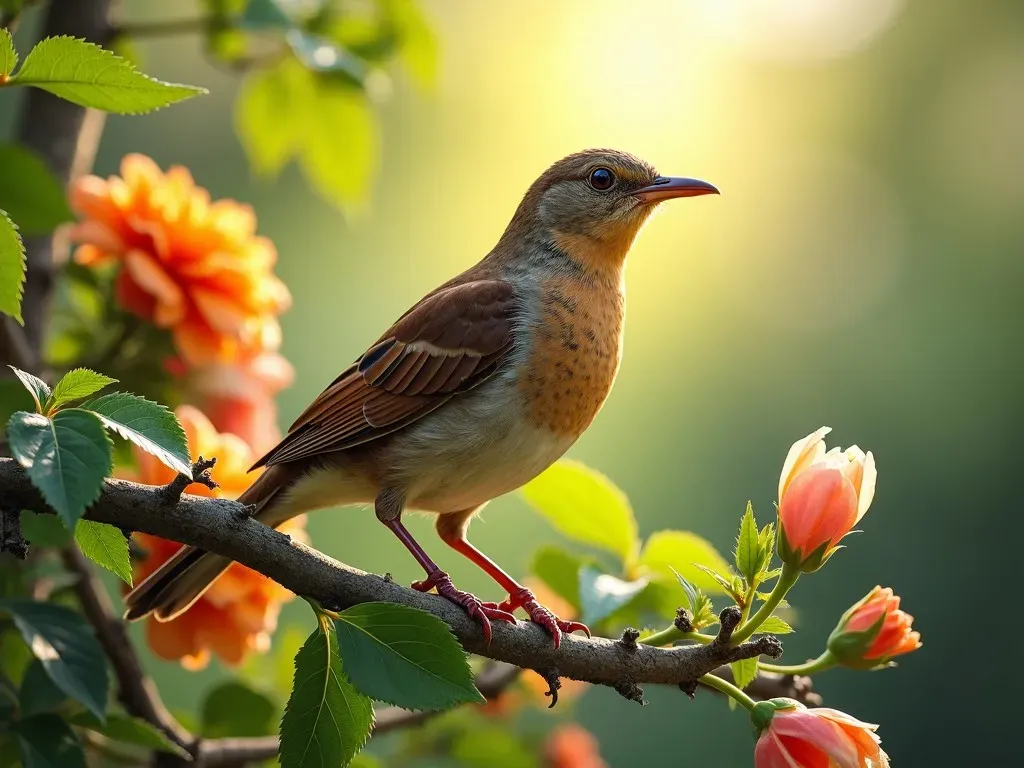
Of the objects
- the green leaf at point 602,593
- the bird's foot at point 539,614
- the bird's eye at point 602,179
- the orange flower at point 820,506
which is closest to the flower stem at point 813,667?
the orange flower at point 820,506

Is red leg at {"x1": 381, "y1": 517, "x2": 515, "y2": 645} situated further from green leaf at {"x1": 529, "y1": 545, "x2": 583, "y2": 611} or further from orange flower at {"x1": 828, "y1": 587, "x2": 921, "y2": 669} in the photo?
orange flower at {"x1": 828, "y1": 587, "x2": 921, "y2": 669}

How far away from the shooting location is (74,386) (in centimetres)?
160

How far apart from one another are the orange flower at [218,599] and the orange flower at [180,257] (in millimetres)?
262

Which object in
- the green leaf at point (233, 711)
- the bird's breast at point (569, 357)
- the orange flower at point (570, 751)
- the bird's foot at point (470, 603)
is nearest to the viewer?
the bird's foot at point (470, 603)

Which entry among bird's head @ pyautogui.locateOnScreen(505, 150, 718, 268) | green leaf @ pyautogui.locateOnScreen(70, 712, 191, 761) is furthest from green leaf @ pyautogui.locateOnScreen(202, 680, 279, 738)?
bird's head @ pyautogui.locateOnScreen(505, 150, 718, 268)

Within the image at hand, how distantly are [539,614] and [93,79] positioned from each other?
1.30 metres

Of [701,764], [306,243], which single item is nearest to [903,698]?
[701,764]

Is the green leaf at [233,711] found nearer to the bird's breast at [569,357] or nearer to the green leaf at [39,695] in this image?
the green leaf at [39,695]

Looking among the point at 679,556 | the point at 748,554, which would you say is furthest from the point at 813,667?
the point at 679,556

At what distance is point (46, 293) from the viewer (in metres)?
2.86

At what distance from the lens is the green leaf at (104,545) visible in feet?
5.43

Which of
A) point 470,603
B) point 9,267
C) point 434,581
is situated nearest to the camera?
point 9,267

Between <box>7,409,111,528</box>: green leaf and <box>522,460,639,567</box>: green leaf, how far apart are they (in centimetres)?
138

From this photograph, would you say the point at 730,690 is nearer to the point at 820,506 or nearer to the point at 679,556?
the point at 820,506
